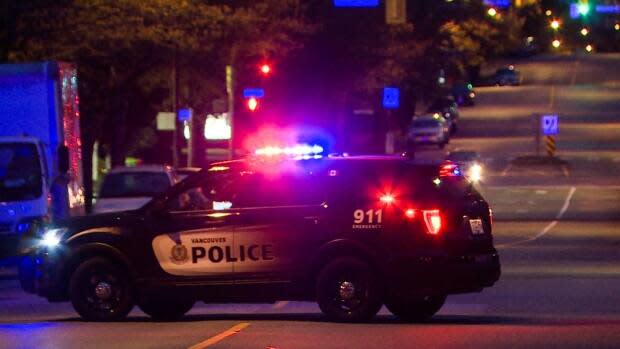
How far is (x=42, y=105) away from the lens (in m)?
20.7

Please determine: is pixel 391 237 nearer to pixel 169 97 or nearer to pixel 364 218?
pixel 364 218

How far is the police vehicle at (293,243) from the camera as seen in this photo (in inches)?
534

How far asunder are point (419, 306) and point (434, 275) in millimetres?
996

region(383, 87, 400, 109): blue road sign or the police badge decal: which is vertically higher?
region(383, 87, 400, 109): blue road sign

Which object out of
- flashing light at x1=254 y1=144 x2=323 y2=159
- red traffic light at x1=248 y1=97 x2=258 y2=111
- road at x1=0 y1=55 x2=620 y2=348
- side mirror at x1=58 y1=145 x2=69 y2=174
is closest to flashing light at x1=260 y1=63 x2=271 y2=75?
red traffic light at x1=248 y1=97 x2=258 y2=111

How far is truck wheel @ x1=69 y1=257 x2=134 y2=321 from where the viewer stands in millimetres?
14250

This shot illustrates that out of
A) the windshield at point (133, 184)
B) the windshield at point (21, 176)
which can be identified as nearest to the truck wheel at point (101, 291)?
the windshield at point (21, 176)

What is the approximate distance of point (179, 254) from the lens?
1415 centimetres

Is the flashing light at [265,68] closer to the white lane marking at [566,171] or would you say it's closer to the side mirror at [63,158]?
the white lane marking at [566,171]

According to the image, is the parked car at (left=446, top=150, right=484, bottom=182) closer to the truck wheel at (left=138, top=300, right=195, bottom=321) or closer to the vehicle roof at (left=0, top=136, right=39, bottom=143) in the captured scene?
the vehicle roof at (left=0, top=136, right=39, bottom=143)

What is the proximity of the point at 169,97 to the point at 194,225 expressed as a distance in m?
29.9

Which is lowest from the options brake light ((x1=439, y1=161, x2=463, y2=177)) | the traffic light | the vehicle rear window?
brake light ((x1=439, y1=161, x2=463, y2=177))

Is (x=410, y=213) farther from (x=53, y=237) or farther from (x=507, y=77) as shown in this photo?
(x=507, y=77)

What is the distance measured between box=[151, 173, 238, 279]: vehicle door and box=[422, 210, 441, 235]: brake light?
2030 millimetres
